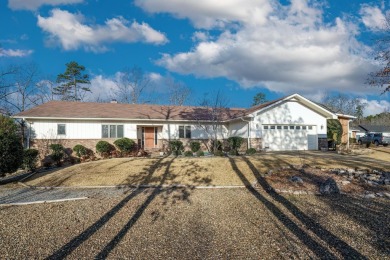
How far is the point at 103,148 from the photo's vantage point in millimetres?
20312

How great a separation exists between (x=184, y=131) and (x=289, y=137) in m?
8.23

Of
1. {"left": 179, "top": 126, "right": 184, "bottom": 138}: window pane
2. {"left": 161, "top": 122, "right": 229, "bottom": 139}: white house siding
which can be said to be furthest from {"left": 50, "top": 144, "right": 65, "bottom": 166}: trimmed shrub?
{"left": 179, "top": 126, "right": 184, "bottom": 138}: window pane

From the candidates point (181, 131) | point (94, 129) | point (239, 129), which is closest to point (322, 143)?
point (239, 129)

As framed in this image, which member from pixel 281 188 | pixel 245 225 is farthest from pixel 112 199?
pixel 281 188

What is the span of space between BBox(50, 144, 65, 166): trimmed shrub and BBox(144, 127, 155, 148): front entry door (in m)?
6.39

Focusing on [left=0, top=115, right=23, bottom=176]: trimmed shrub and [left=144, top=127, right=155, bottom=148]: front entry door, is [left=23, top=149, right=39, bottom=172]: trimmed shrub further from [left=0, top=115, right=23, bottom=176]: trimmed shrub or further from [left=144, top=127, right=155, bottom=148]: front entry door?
[left=144, top=127, right=155, bottom=148]: front entry door

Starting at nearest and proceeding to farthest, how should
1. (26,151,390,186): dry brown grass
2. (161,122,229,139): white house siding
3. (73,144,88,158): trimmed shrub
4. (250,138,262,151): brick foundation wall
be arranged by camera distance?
(26,151,390,186): dry brown grass, (73,144,88,158): trimmed shrub, (250,138,262,151): brick foundation wall, (161,122,229,139): white house siding

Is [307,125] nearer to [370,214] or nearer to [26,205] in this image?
[370,214]

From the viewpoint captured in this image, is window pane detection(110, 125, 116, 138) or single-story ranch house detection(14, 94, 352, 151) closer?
Result: single-story ranch house detection(14, 94, 352, 151)

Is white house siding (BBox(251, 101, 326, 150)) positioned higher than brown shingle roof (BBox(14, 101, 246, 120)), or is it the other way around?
brown shingle roof (BBox(14, 101, 246, 120))

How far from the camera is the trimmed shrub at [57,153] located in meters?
19.1

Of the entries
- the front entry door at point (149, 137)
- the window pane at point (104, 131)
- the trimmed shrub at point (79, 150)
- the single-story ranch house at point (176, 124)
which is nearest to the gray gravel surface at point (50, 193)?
the trimmed shrub at point (79, 150)

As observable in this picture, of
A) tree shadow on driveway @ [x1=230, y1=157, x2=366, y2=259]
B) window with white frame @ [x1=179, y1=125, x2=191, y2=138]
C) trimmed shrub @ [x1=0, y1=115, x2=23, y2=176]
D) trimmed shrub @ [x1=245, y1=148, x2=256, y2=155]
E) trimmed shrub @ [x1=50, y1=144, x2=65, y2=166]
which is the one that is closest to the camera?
tree shadow on driveway @ [x1=230, y1=157, x2=366, y2=259]

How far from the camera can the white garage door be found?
Answer: 72.5 feet
